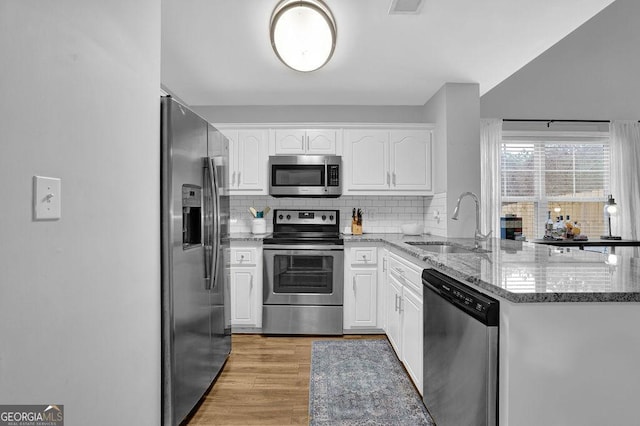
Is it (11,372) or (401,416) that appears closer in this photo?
(11,372)

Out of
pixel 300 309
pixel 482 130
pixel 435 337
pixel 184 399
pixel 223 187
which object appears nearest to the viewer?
pixel 435 337

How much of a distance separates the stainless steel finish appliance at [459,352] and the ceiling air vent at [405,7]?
5.26ft

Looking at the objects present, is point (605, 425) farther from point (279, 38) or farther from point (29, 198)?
point (279, 38)

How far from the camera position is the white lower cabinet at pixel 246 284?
359 cm

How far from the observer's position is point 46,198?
3.24ft

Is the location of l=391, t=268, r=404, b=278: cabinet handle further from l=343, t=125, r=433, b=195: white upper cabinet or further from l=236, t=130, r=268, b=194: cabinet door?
l=236, t=130, r=268, b=194: cabinet door

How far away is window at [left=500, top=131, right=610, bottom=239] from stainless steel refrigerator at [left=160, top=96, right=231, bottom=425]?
3.86 m

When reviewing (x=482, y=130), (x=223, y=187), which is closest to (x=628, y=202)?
(x=482, y=130)

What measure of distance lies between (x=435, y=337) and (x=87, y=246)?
1.61 m

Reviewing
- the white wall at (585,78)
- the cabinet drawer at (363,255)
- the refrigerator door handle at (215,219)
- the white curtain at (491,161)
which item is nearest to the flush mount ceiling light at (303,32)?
the refrigerator door handle at (215,219)

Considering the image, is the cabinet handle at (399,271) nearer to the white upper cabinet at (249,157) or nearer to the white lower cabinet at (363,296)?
the white lower cabinet at (363,296)

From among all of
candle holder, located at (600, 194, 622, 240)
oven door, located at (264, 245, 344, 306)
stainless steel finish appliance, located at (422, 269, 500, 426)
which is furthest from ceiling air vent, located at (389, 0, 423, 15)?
candle holder, located at (600, 194, 622, 240)

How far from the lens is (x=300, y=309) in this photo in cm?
358

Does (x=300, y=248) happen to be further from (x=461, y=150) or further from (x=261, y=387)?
(x=461, y=150)
